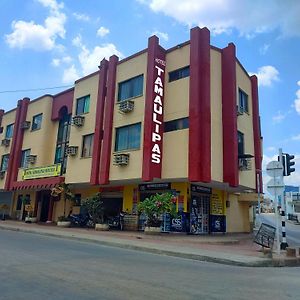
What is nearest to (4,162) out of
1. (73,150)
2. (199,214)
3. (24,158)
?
(24,158)

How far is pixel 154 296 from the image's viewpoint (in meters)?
6.16

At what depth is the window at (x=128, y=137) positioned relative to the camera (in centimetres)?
2300

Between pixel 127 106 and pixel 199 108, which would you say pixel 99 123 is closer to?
pixel 127 106

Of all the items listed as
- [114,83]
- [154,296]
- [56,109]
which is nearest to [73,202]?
[56,109]

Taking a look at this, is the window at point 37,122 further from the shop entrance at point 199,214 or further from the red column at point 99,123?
the shop entrance at point 199,214

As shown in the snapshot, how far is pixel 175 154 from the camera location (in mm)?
21172

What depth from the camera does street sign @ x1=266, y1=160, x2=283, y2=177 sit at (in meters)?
13.4

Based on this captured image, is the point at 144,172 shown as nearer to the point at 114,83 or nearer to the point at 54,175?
the point at 114,83

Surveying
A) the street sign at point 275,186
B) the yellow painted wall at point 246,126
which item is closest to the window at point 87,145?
the yellow painted wall at point 246,126

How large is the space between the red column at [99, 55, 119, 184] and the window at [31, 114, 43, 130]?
1011cm

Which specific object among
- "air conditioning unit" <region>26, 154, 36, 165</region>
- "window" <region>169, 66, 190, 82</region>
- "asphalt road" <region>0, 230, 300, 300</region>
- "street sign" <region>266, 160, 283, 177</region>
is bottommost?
"asphalt road" <region>0, 230, 300, 300</region>

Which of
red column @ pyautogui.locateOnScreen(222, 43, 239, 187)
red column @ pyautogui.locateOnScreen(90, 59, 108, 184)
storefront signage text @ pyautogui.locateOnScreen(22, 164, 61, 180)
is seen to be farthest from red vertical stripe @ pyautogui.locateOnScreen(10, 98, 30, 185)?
red column @ pyautogui.locateOnScreen(222, 43, 239, 187)

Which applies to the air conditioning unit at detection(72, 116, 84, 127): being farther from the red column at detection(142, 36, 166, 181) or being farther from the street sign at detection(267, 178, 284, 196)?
the street sign at detection(267, 178, 284, 196)

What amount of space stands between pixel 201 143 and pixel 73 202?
13.9m
